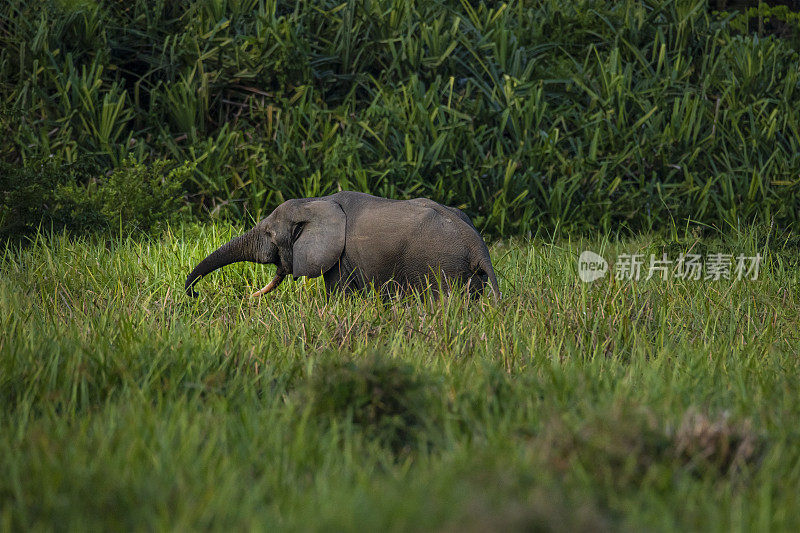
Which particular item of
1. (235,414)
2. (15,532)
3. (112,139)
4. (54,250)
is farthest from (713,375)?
(112,139)

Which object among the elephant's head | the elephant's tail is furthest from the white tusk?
the elephant's tail

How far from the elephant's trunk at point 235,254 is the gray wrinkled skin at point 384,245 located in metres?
0.23

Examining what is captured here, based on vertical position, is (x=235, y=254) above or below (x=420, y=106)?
below

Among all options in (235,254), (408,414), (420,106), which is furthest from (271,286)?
(420,106)

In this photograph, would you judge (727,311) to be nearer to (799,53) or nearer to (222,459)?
(222,459)

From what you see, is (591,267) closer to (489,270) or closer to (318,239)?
(489,270)

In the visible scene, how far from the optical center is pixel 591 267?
5.99m

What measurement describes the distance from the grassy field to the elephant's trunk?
0.24 metres

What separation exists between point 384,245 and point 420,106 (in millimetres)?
3608

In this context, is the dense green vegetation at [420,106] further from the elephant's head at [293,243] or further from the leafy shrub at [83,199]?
the elephant's head at [293,243]

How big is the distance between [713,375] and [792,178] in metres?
5.41

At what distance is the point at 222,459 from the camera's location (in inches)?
103

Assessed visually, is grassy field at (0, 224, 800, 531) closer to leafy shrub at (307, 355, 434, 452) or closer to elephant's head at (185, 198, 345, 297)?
leafy shrub at (307, 355, 434, 452)

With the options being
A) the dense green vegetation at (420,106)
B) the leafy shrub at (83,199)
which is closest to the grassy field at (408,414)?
the leafy shrub at (83,199)
